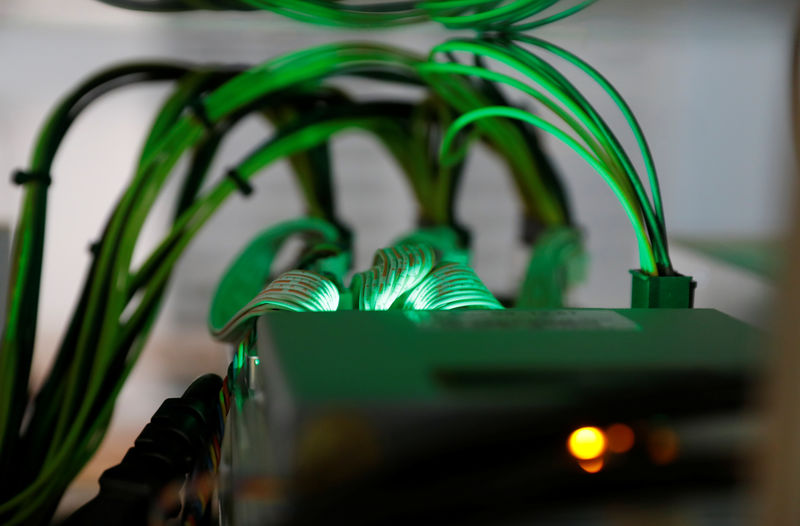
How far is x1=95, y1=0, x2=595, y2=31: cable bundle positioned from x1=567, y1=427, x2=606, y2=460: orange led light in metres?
0.36

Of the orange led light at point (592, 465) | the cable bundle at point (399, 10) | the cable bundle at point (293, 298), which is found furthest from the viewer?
the cable bundle at point (399, 10)

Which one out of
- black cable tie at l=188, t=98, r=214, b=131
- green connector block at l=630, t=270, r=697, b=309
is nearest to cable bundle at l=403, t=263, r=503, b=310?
green connector block at l=630, t=270, r=697, b=309

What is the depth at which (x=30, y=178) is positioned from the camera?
0.65 metres

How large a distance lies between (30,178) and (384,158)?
14.4 inches

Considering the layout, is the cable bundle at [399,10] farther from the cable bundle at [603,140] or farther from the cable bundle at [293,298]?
the cable bundle at [293,298]

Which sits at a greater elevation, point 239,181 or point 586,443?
point 239,181

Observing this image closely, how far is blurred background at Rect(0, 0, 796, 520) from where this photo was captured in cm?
77

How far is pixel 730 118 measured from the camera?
89 centimetres

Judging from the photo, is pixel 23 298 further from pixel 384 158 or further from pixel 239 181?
pixel 384 158

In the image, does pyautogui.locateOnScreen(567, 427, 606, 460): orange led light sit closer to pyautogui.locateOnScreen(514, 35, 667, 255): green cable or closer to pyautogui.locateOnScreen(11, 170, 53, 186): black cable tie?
pyautogui.locateOnScreen(514, 35, 667, 255): green cable

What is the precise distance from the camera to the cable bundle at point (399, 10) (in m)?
0.56

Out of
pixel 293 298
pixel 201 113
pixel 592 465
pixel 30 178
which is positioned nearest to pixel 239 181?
pixel 201 113

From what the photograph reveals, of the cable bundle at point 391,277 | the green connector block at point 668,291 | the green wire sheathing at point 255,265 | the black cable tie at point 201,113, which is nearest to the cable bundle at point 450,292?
the cable bundle at point 391,277

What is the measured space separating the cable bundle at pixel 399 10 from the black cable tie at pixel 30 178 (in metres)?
0.18
